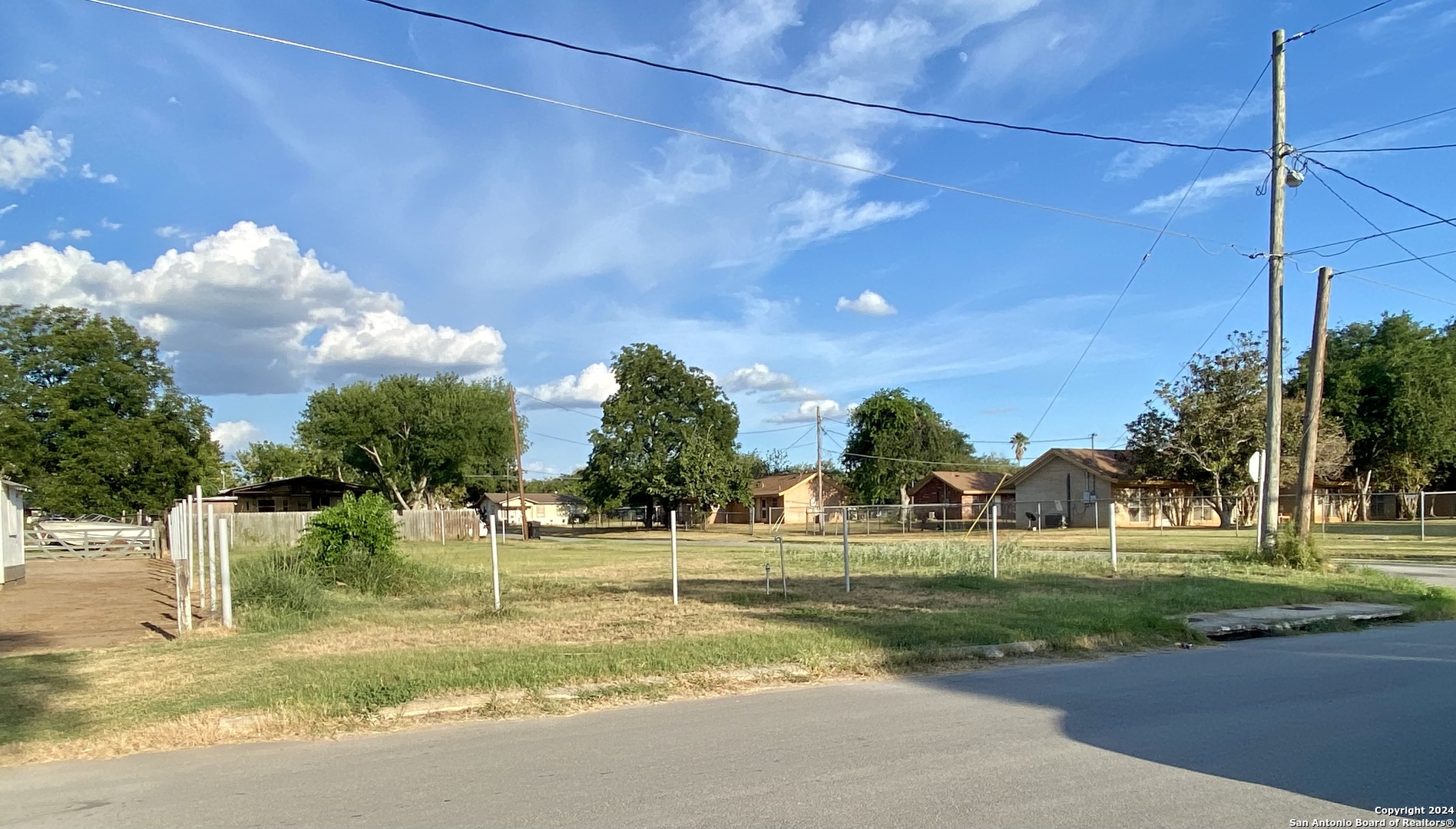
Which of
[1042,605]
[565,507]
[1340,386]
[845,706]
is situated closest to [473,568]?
[1042,605]

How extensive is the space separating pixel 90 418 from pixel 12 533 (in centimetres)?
2195

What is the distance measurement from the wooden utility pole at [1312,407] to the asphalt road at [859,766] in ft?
39.4

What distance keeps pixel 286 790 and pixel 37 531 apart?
1489 inches

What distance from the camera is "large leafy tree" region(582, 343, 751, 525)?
64.9m

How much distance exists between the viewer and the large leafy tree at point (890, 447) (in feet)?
229

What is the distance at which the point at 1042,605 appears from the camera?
1362 centimetres

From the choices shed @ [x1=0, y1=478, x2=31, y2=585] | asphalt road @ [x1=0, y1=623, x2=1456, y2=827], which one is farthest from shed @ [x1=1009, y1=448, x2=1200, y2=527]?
asphalt road @ [x1=0, y1=623, x2=1456, y2=827]

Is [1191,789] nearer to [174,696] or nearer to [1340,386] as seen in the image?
[174,696]

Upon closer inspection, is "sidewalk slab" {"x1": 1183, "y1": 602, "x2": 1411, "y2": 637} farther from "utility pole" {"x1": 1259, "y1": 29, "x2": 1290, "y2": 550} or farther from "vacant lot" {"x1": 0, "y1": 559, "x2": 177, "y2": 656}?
"vacant lot" {"x1": 0, "y1": 559, "x2": 177, "y2": 656}

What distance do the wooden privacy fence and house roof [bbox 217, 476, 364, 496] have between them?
401 cm

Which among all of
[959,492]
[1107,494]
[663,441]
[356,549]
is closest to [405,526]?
[663,441]

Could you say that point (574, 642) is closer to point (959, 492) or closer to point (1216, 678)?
point (1216, 678)

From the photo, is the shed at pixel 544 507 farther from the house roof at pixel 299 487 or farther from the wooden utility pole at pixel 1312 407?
the wooden utility pole at pixel 1312 407

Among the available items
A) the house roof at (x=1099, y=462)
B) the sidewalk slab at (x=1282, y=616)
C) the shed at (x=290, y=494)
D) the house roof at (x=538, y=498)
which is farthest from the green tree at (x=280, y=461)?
the sidewalk slab at (x=1282, y=616)
